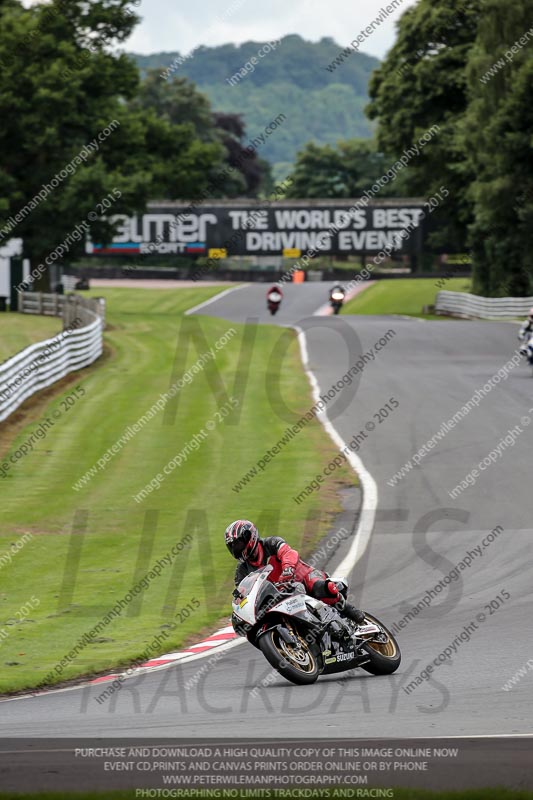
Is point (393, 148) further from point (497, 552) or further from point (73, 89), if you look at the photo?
point (497, 552)

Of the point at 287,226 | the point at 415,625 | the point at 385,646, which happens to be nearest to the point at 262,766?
the point at 385,646

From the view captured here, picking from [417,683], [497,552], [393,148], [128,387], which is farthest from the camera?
[393,148]

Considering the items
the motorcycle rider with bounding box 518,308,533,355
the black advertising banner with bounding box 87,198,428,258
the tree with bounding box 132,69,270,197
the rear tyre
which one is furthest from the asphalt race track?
the tree with bounding box 132,69,270,197

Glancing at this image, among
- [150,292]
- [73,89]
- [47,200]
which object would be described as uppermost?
[73,89]

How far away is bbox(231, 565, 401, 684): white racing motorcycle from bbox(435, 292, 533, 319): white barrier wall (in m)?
41.7

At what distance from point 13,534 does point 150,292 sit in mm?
63945

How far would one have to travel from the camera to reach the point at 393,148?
64.4m

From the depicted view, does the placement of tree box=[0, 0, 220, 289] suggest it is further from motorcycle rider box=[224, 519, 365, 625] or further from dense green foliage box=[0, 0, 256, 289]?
motorcycle rider box=[224, 519, 365, 625]

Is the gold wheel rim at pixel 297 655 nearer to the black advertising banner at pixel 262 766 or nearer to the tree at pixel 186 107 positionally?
the black advertising banner at pixel 262 766

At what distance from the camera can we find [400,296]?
70562 millimetres

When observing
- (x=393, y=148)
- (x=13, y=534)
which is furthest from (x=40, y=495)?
(x=393, y=148)

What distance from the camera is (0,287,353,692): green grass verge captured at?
1218cm

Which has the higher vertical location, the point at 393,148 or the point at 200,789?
the point at 393,148

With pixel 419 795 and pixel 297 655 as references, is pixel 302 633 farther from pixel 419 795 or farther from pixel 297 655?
pixel 419 795
